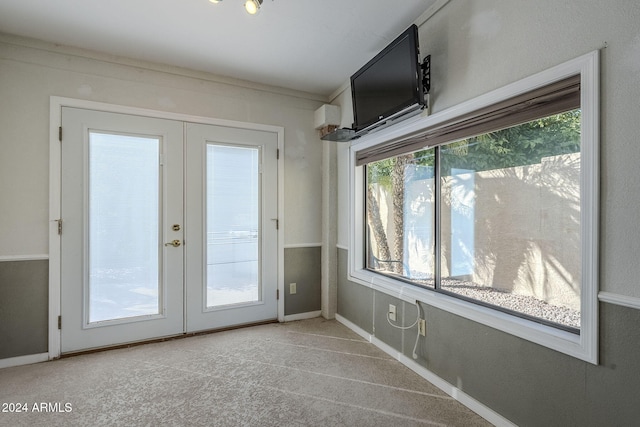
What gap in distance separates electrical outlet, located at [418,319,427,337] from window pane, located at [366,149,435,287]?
11.1 inches

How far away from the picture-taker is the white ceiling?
6.89 ft

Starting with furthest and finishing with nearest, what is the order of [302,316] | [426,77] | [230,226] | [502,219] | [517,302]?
[302,316]
[230,226]
[426,77]
[502,219]
[517,302]

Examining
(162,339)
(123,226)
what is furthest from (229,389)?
(123,226)

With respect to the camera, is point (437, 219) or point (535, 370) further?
point (437, 219)

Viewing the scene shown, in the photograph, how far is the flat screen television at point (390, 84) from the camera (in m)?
1.99

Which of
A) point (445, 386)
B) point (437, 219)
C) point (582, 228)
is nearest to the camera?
point (582, 228)

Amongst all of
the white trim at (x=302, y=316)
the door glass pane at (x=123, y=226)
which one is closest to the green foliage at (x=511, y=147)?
the white trim at (x=302, y=316)

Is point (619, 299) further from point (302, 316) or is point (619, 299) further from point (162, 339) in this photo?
point (162, 339)

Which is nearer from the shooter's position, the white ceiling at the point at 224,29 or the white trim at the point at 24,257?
the white ceiling at the point at 224,29

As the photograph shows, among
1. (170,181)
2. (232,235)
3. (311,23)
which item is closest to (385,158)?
(311,23)

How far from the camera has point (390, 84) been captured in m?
2.24

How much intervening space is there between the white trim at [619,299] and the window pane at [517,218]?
242 millimetres

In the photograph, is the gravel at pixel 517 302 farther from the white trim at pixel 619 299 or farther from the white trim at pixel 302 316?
the white trim at pixel 302 316

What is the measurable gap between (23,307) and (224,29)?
2673 millimetres
